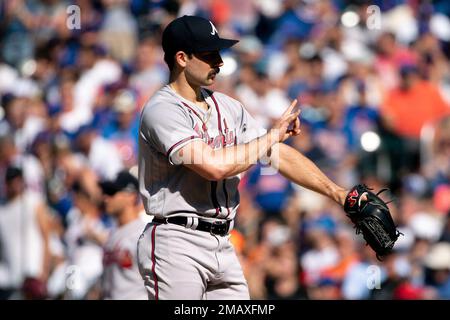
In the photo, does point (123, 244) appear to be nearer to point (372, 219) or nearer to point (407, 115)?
point (372, 219)

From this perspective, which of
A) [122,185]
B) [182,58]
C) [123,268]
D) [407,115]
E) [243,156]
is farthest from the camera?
[407,115]

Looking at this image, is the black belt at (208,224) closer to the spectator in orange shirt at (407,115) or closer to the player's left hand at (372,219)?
the player's left hand at (372,219)

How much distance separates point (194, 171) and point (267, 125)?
198 inches

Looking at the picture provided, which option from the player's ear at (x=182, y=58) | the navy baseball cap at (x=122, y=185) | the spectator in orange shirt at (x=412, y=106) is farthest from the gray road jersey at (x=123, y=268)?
the spectator in orange shirt at (x=412, y=106)

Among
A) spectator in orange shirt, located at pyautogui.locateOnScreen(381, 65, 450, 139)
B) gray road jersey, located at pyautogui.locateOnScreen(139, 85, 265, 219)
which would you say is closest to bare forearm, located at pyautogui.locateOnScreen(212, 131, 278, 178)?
gray road jersey, located at pyautogui.locateOnScreen(139, 85, 265, 219)

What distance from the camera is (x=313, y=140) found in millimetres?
9734

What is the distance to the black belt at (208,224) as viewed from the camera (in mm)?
5250

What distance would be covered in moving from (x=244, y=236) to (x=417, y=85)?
2264mm

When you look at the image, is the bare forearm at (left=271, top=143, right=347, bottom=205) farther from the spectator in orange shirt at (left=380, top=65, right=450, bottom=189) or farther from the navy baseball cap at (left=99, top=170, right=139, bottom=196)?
the spectator in orange shirt at (left=380, top=65, right=450, bottom=189)

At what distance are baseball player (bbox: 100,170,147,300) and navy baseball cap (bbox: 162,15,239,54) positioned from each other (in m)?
1.98

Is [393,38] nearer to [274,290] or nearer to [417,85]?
[417,85]

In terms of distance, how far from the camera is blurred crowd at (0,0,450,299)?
29.6ft

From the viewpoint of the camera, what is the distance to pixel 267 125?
1019 centimetres

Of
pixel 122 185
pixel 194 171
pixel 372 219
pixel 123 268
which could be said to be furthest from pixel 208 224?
pixel 122 185
